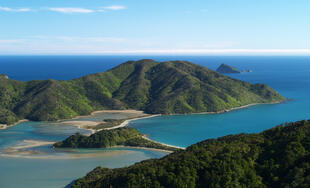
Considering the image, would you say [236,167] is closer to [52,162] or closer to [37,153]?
[52,162]

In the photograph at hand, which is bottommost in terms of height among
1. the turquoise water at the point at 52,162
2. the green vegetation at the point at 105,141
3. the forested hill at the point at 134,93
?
the turquoise water at the point at 52,162

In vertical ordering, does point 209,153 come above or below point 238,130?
above

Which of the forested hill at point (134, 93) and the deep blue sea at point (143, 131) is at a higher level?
the forested hill at point (134, 93)

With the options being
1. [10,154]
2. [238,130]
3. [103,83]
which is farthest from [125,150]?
[103,83]

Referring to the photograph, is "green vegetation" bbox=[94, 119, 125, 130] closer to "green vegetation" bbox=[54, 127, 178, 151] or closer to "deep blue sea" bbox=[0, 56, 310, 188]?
"deep blue sea" bbox=[0, 56, 310, 188]

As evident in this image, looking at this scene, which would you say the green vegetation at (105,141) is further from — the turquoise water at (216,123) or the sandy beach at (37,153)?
the turquoise water at (216,123)

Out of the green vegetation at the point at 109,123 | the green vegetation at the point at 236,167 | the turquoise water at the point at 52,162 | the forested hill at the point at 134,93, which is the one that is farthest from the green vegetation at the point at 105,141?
the green vegetation at the point at 236,167

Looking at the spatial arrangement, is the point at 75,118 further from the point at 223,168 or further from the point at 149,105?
the point at 223,168
